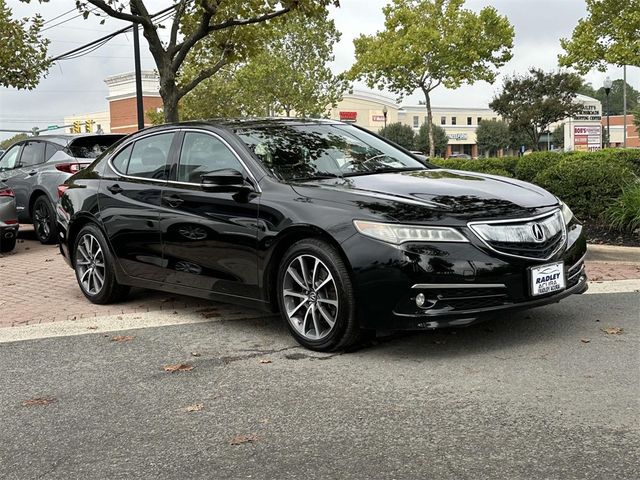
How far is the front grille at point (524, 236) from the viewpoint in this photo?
4410mm

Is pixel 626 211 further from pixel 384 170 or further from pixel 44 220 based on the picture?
pixel 44 220

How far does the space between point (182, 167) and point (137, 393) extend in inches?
88.1

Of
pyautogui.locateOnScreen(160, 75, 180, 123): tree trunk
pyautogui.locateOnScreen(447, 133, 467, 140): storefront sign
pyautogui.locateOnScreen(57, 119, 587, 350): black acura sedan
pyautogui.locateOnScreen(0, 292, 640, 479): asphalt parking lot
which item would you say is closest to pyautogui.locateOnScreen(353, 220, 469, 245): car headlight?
pyautogui.locateOnScreen(57, 119, 587, 350): black acura sedan

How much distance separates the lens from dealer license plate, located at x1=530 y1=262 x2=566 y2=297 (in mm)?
4516

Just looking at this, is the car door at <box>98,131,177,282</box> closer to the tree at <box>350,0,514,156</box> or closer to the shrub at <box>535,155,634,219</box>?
the shrub at <box>535,155,634,219</box>

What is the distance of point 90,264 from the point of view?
6.75m

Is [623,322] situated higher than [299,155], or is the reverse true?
[299,155]

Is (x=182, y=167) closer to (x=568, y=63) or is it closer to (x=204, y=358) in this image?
(x=204, y=358)

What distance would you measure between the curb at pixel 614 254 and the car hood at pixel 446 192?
A: 331 centimetres

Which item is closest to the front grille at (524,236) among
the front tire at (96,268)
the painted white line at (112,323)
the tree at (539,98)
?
the painted white line at (112,323)

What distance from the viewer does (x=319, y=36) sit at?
41.7m

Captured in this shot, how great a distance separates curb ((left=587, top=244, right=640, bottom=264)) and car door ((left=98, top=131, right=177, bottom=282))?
503cm

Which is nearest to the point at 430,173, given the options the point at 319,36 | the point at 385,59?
the point at 385,59

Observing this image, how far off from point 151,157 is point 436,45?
32556mm
